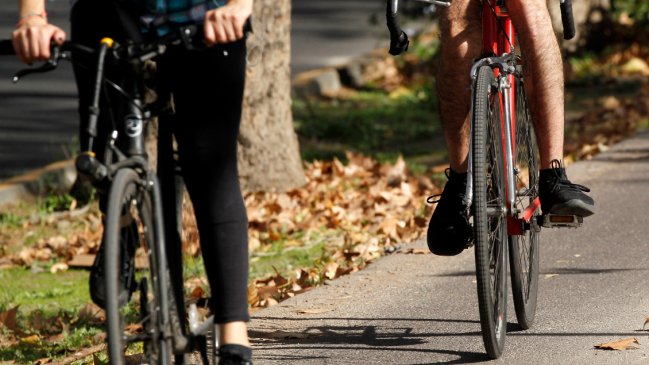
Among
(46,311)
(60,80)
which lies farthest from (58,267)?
(60,80)

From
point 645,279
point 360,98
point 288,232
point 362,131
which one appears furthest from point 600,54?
point 645,279

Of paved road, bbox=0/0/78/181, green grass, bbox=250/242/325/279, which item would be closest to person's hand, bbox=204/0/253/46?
green grass, bbox=250/242/325/279

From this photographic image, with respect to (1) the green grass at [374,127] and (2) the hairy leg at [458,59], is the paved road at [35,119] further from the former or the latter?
(2) the hairy leg at [458,59]

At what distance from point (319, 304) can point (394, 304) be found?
0.97ft

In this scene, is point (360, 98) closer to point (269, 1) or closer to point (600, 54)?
point (600, 54)

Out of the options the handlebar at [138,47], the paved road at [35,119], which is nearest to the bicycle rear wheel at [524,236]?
the handlebar at [138,47]

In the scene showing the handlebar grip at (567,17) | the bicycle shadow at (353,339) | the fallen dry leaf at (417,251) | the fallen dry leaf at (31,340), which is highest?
the handlebar grip at (567,17)

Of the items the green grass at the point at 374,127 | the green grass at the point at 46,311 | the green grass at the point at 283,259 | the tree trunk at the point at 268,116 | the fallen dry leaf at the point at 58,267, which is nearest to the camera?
the green grass at the point at 46,311

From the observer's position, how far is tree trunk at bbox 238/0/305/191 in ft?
25.1

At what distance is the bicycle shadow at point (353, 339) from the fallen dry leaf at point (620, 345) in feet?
1.35

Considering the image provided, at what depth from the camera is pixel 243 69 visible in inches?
136

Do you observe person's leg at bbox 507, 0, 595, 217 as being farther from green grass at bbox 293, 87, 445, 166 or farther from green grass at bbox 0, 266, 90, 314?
green grass at bbox 293, 87, 445, 166

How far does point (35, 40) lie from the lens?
3.13m

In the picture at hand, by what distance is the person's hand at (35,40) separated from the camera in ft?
10.2
